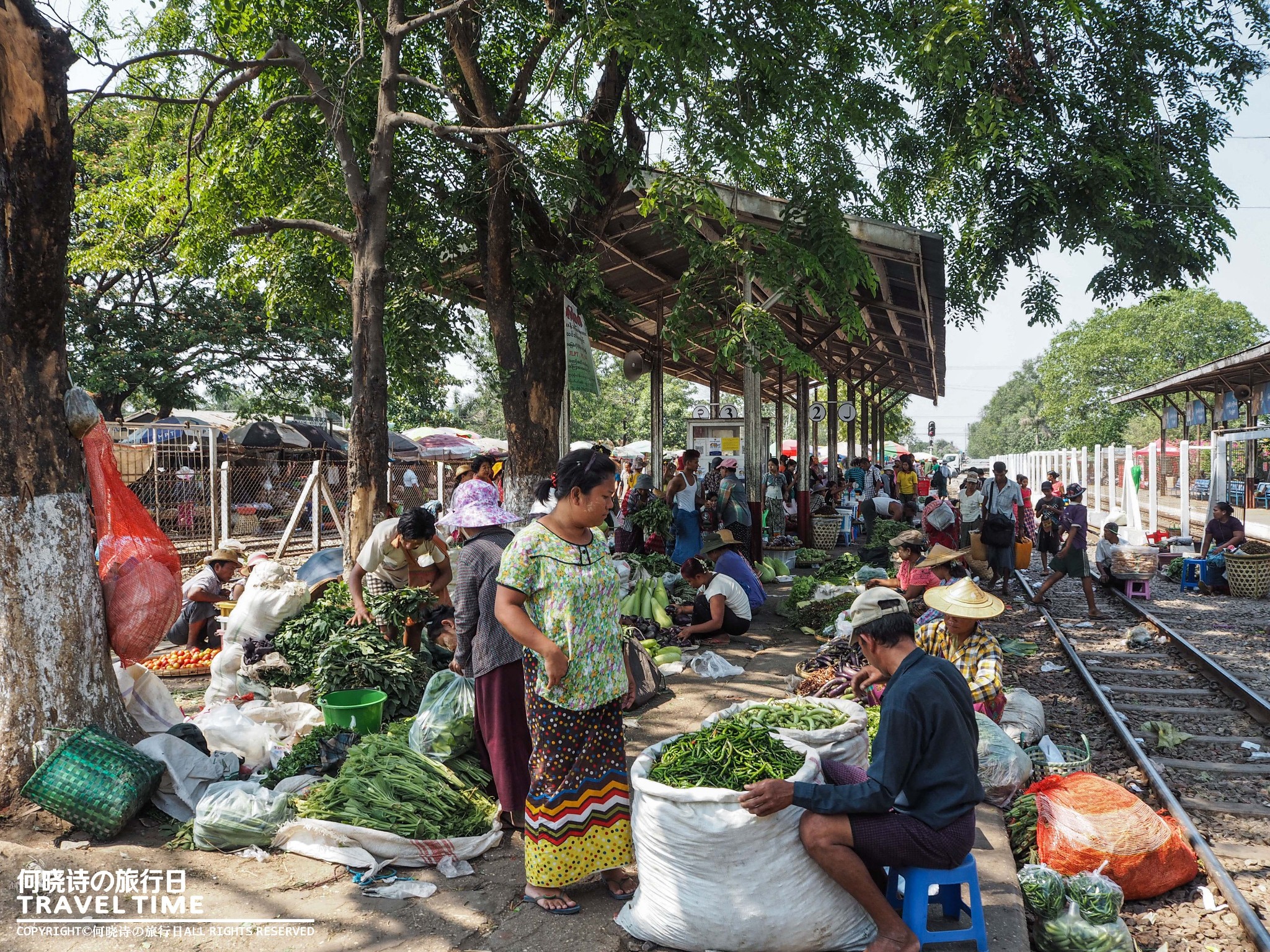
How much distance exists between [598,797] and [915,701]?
1437 mm

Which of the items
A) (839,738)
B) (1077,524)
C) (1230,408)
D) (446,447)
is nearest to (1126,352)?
(1230,408)

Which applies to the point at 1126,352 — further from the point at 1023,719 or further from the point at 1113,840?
the point at 1113,840

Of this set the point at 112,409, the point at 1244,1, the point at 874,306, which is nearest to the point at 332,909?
the point at 1244,1

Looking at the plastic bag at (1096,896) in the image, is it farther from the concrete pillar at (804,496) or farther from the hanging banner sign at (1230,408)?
the hanging banner sign at (1230,408)

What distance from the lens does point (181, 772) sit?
4.39m

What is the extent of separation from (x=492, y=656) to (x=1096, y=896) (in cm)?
283

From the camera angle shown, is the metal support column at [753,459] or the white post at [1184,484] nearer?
the metal support column at [753,459]

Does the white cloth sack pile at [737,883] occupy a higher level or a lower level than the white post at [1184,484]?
lower

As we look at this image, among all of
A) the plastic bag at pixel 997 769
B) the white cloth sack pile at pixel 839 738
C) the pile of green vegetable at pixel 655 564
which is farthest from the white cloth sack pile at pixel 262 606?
the plastic bag at pixel 997 769

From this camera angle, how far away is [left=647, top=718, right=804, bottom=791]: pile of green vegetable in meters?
3.23

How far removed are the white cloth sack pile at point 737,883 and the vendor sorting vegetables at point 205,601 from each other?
229 inches

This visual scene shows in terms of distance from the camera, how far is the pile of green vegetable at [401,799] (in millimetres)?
4051

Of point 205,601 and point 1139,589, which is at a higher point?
point 205,601

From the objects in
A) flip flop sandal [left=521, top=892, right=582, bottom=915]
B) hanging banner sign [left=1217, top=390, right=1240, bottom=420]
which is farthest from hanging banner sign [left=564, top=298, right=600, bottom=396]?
hanging banner sign [left=1217, top=390, right=1240, bottom=420]
